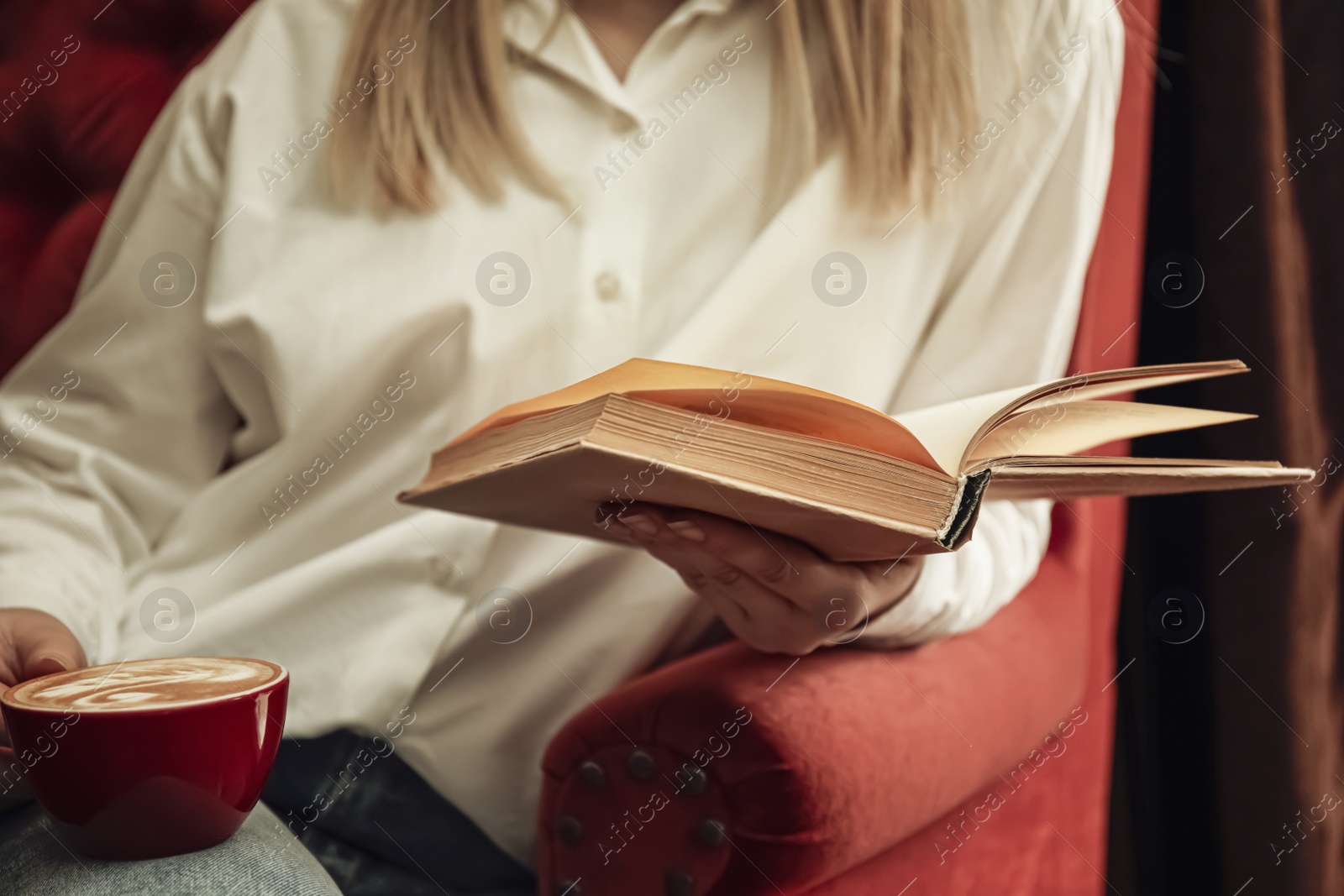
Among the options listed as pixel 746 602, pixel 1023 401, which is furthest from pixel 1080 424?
pixel 746 602

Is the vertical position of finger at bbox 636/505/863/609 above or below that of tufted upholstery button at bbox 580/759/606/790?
above

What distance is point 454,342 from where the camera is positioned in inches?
25.1

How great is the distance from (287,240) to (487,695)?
0.36 metres

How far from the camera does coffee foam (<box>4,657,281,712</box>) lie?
0.32 meters

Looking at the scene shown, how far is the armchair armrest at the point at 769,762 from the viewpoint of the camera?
435 mm

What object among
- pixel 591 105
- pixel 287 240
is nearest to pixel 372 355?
pixel 287 240

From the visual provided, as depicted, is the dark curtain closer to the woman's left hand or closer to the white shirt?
the white shirt

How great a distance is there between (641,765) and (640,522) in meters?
0.18

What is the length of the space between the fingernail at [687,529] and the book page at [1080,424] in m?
0.12

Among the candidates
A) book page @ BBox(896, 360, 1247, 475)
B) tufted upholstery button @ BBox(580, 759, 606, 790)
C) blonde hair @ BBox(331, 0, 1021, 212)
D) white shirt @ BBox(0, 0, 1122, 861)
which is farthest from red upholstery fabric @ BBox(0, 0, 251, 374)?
book page @ BBox(896, 360, 1247, 475)

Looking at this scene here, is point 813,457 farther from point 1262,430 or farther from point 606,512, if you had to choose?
point 1262,430

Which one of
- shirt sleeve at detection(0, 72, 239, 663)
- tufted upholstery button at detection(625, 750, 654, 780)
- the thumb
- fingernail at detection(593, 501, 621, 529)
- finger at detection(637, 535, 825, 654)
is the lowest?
tufted upholstery button at detection(625, 750, 654, 780)

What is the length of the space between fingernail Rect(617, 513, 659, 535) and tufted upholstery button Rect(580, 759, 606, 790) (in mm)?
188

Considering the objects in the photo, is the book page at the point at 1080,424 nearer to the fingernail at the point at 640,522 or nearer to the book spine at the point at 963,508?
the book spine at the point at 963,508
